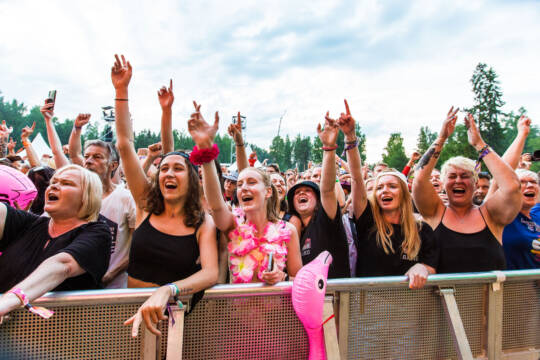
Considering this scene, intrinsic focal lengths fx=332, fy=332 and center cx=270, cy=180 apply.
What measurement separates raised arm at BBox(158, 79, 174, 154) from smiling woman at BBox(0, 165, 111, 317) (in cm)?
95

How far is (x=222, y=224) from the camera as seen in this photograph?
2.24 meters

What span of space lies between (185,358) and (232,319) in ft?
0.99

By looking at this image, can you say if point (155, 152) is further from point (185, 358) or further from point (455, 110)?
point (455, 110)

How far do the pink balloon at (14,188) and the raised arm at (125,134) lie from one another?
2.01ft

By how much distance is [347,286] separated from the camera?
1.96m

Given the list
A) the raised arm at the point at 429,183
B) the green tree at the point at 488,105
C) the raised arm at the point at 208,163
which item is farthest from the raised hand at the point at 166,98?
the green tree at the point at 488,105

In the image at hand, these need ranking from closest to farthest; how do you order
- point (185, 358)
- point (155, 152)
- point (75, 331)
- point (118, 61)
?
point (75, 331) < point (185, 358) < point (118, 61) < point (155, 152)

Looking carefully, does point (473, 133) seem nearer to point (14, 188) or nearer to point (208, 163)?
point (208, 163)

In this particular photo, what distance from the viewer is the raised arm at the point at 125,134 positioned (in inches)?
88.4

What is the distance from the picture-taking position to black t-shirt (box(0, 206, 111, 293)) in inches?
69.3

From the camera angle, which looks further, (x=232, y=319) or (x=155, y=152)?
(x=155, y=152)

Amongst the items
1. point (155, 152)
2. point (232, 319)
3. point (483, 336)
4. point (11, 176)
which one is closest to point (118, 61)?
point (11, 176)

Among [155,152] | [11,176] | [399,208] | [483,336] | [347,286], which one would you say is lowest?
[483,336]

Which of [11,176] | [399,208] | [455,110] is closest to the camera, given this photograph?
[11,176]
